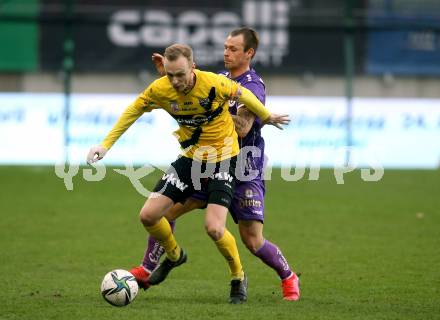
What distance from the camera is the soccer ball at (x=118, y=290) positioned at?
679cm

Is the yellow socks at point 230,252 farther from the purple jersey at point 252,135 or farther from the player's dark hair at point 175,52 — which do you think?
the player's dark hair at point 175,52

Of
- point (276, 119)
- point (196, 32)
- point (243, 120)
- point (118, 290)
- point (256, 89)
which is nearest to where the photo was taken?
point (118, 290)

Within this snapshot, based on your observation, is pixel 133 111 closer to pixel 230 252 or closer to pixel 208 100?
pixel 208 100

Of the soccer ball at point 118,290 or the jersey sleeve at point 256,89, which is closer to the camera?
the soccer ball at point 118,290

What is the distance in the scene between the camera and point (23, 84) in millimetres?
21984

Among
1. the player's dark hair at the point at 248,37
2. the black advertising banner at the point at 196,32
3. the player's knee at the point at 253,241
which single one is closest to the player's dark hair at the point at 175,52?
the player's dark hair at the point at 248,37

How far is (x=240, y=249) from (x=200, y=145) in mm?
3144

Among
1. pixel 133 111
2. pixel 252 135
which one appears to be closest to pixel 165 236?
pixel 133 111

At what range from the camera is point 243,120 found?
7.40 metres

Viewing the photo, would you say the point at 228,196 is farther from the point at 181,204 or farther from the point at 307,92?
the point at 307,92

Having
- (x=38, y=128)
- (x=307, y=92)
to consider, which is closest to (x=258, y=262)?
(x=38, y=128)

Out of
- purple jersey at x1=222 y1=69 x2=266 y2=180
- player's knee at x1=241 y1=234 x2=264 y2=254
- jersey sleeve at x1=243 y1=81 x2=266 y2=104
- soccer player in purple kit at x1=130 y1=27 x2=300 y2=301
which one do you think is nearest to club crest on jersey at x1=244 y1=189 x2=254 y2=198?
soccer player in purple kit at x1=130 y1=27 x2=300 y2=301

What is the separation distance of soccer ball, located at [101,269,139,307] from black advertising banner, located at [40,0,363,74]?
12.9 m

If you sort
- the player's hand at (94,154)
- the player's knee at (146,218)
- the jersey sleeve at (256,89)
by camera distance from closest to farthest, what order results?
the player's hand at (94,154)
the player's knee at (146,218)
the jersey sleeve at (256,89)
